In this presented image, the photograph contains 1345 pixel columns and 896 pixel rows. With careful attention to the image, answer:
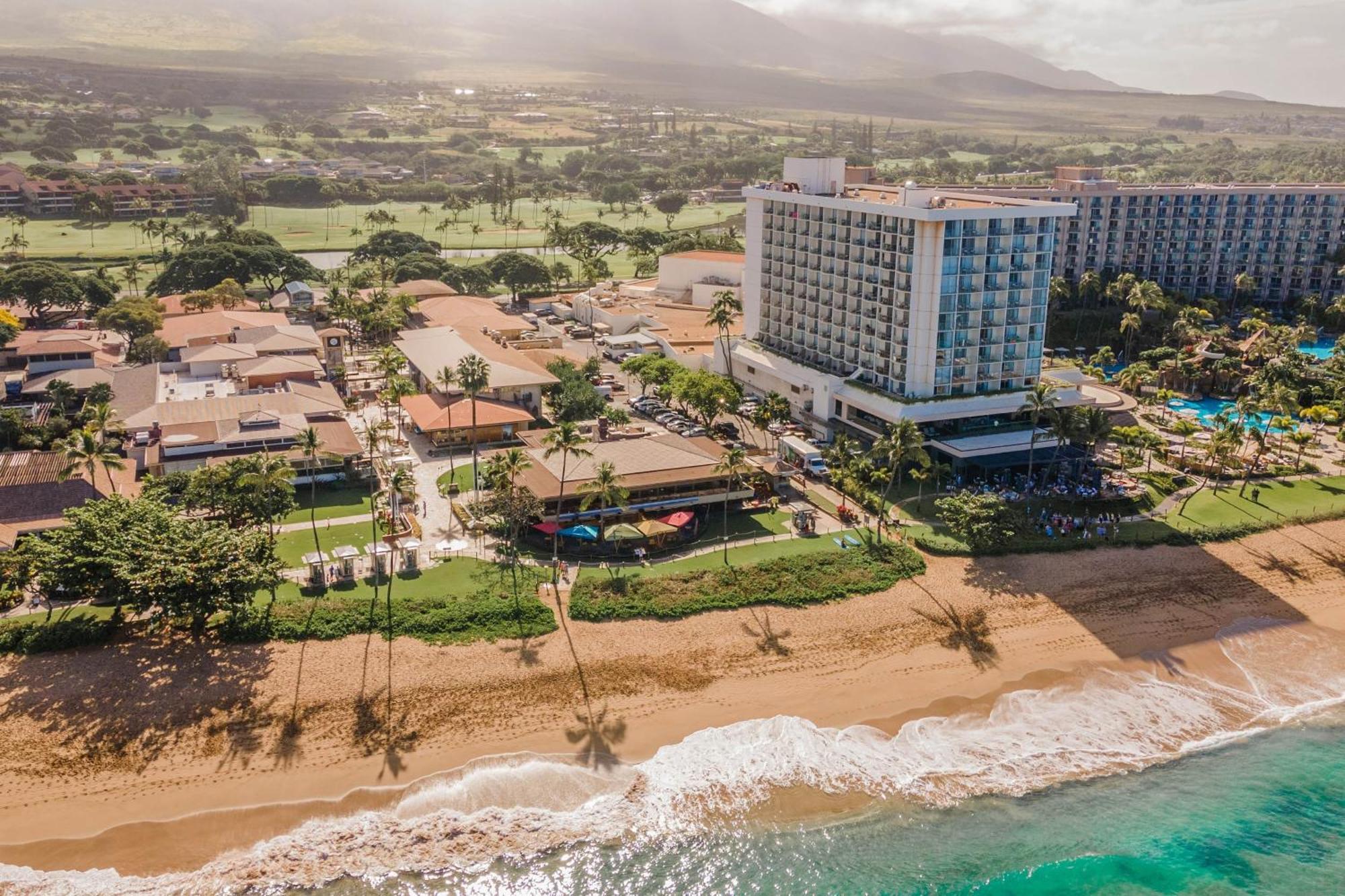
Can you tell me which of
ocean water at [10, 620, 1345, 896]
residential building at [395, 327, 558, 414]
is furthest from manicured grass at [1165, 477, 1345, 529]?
residential building at [395, 327, 558, 414]

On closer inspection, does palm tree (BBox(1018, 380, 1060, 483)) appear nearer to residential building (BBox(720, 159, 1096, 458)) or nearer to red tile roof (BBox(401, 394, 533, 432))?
residential building (BBox(720, 159, 1096, 458))

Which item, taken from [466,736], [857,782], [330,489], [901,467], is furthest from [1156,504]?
[330,489]

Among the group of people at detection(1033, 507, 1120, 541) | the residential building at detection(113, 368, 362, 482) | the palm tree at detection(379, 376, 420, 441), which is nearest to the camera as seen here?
the group of people at detection(1033, 507, 1120, 541)

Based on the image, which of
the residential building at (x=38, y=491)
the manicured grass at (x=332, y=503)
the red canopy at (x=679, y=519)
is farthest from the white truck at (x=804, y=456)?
the residential building at (x=38, y=491)

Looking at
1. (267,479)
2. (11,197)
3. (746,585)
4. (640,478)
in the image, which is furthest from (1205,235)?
(11,197)

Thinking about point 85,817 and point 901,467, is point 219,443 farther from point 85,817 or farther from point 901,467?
point 901,467

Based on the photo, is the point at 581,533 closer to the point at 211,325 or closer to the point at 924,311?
the point at 924,311
